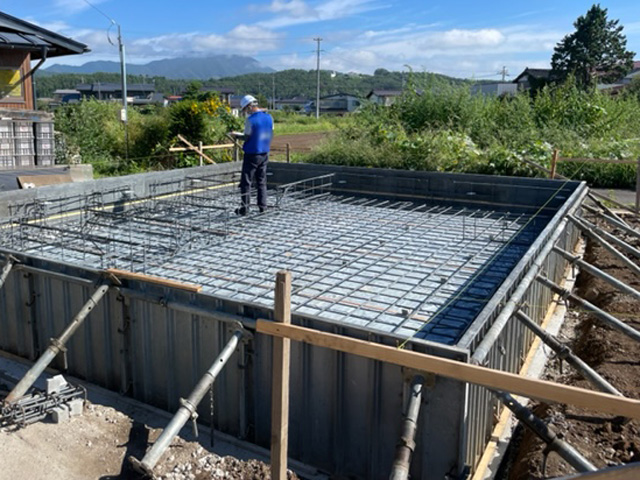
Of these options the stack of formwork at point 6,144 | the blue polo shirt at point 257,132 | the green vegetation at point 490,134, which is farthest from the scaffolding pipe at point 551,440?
the green vegetation at point 490,134

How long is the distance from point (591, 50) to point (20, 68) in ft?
163

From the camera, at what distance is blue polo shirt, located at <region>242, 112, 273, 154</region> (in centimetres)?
909

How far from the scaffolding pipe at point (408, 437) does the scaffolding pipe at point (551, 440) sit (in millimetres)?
595

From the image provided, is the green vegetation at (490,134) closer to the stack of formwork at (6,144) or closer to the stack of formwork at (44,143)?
the stack of formwork at (44,143)

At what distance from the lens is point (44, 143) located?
12.9 m

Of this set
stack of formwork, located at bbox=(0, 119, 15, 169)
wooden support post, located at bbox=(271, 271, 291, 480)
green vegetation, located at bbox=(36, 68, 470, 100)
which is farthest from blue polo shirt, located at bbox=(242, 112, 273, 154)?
green vegetation, located at bbox=(36, 68, 470, 100)

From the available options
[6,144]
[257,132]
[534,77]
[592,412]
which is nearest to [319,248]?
[257,132]

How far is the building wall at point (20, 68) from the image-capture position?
48.6 ft

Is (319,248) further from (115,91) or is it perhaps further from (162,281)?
(115,91)

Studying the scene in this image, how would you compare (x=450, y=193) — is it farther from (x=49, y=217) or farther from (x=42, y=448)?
(x=42, y=448)

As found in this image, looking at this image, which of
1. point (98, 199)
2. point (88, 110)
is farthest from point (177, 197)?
point (88, 110)

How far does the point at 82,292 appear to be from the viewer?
6047 mm

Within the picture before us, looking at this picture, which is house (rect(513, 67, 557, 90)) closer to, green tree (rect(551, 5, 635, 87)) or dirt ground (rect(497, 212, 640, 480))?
green tree (rect(551, 5, 635, 87))

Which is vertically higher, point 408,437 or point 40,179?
point 40,179
